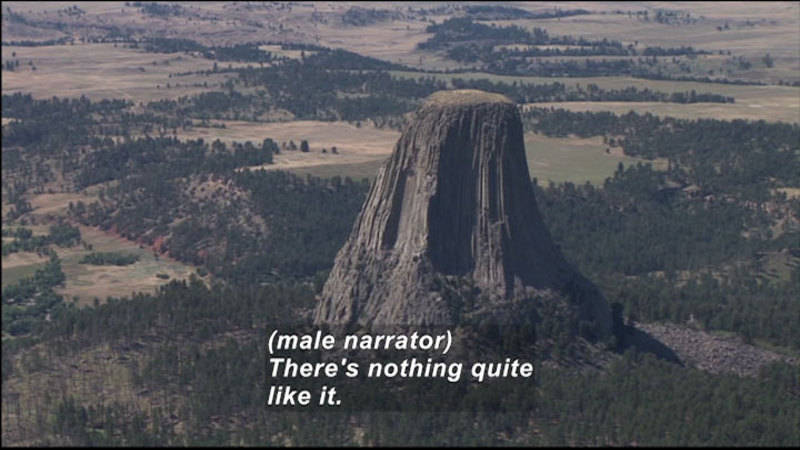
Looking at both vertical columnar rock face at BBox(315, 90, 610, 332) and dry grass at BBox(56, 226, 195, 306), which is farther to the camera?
dry grass at BBox(56, 226, 195, 306)

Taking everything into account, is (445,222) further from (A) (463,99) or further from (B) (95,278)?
(B) (95,278)

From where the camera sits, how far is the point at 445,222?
130 meters

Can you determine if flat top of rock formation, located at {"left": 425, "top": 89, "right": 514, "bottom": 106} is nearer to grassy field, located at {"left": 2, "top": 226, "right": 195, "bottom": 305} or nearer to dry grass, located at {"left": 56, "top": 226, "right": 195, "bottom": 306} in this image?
dry grass, located at {"left": 56, "top": 226, "right": 195, "bottom": 306}

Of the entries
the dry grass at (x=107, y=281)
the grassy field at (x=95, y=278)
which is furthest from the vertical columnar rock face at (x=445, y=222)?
the grassy field at (x=95, y=278)

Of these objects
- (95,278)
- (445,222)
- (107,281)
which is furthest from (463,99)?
(95,278)

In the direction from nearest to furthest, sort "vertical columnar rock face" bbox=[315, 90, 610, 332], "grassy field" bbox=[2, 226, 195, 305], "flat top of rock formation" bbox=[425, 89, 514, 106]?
"vertical columnar rock face" bbox=[315, 90, 610, 332], "flat top of rock formation" bbox=[425, 89, 514, 106], "grassy field" bbox=[2, 226, 195, 305]

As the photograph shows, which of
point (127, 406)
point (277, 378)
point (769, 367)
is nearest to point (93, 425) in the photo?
point (127, 406)

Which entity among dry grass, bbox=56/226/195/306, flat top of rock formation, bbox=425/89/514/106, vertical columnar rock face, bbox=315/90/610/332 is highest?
flat top of rock formation, bbox=425/89/514/106

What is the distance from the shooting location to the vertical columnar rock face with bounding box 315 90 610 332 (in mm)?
128625

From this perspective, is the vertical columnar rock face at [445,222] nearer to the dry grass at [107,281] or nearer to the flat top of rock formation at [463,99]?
the flat top of rock formation at [463,99]

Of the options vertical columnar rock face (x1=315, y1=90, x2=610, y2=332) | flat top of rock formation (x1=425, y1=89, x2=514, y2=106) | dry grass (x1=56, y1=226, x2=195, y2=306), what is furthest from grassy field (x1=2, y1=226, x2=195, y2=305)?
flat top of rock formation (x1=425, y1=89, x2=514, y2=106)

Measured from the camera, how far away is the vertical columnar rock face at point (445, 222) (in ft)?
422

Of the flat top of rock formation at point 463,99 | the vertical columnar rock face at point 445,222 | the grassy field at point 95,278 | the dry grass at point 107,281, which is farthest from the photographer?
the grassy field at point 95,278

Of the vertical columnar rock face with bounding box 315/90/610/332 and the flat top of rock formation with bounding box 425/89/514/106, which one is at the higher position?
the flat top of rock formation with bounding box 425/89/514/106
